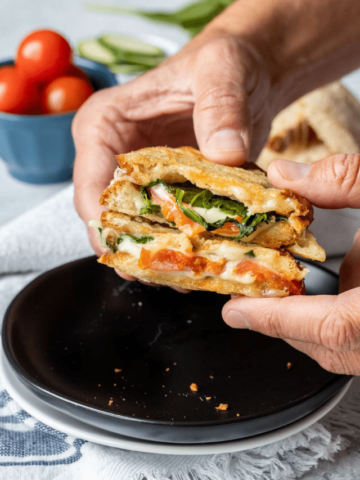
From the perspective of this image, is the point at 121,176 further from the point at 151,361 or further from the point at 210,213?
the point at 151,361

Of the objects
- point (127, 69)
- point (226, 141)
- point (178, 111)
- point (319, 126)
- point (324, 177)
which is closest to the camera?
point (324, 177)

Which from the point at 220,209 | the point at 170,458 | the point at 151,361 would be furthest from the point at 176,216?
the point at 170,458

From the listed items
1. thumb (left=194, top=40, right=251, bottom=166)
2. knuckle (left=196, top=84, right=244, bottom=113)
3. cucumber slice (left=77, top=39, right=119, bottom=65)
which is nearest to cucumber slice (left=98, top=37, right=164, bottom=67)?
cucumber slice (left=77, top=39, right=119, bottom=65)

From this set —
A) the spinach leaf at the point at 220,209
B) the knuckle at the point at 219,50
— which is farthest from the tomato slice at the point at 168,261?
the knuckle at the point at 219,50

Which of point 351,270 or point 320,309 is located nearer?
point 320,309

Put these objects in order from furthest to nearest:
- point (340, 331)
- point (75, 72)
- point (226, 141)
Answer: point (75, 72)
point (226, 141)
point (340, 331)

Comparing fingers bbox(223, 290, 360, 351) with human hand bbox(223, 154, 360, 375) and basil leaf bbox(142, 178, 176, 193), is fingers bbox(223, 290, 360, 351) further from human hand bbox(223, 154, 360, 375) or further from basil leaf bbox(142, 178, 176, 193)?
basil leaf bbox(142, 178, 176, 193)
